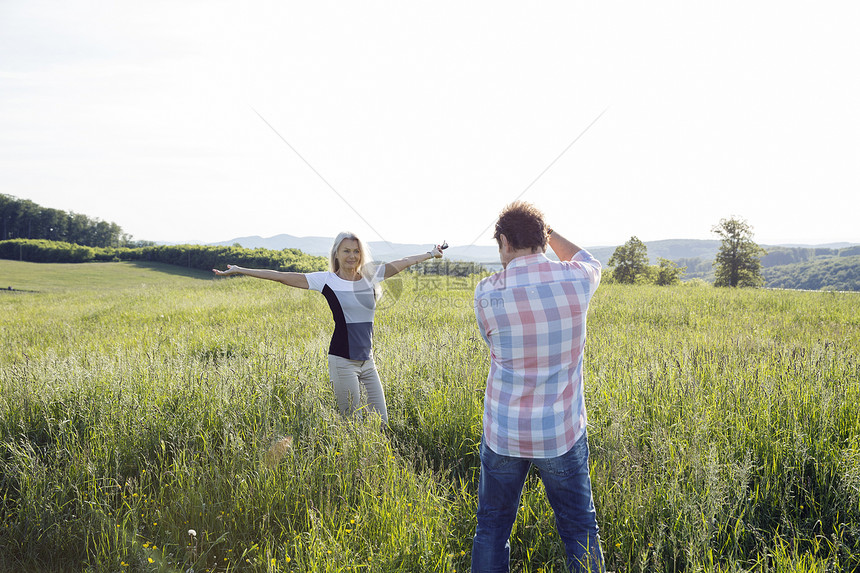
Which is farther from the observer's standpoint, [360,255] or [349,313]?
[360,255]

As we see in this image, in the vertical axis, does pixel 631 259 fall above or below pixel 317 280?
above

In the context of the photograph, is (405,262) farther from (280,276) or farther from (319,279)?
(280,276)

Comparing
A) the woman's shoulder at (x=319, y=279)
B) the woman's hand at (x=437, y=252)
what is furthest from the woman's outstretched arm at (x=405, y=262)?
the woman's shoulder at (x=319, y=279)

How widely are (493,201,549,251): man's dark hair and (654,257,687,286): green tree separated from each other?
223ft

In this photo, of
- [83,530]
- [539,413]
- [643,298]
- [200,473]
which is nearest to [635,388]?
[539,413]

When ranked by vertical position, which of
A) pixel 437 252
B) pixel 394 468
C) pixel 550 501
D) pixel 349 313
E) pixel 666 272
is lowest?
pixel 394 468

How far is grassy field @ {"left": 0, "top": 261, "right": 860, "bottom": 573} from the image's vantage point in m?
2.58

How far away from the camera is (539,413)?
2098 mm

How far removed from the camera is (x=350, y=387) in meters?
4.01

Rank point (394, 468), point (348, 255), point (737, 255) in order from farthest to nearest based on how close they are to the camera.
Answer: point (737, 255)
point (348, 255)
point (394, 468)

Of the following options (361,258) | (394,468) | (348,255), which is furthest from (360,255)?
(394,468)

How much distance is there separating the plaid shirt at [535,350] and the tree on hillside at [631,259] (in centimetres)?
6147

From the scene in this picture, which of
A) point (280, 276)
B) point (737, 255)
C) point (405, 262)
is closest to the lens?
point (280, 276)

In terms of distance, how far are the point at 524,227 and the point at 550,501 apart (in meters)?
1.48
